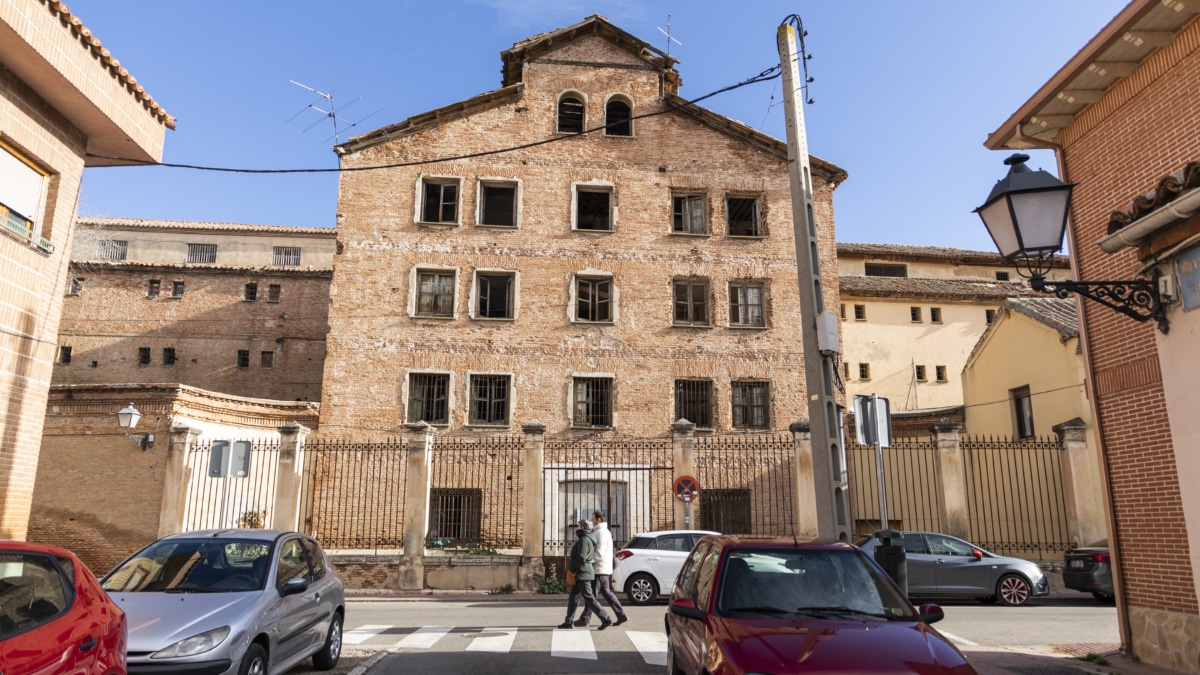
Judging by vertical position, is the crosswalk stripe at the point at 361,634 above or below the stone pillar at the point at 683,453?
below

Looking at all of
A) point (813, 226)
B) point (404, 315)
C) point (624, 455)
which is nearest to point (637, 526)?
point (624, 455)

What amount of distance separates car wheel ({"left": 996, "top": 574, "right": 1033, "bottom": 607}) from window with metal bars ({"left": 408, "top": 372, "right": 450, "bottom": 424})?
15346 millimetres

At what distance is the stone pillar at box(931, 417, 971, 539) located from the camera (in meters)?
19.4

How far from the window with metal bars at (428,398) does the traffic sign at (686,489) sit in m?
8.03

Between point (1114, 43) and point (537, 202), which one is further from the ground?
point (537, 202)

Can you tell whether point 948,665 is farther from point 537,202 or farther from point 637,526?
point 537,202

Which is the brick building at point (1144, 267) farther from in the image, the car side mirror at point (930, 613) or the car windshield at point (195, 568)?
the car windshield at point (195, 568)

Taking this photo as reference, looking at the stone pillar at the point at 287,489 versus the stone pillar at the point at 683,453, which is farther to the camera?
the stone pillar at the point at 683,453

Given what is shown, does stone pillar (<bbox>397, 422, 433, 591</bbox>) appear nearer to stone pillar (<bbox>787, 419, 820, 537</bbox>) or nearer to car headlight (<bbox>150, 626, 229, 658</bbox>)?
stone pillar (<bbox>787, 419, 820, 537</bbox>)

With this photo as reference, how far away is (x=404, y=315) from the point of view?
25.3 metres

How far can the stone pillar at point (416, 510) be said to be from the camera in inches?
741

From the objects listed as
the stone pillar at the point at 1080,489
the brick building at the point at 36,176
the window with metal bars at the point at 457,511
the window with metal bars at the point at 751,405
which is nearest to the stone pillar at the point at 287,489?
the window with metal bars at the point at 457,511

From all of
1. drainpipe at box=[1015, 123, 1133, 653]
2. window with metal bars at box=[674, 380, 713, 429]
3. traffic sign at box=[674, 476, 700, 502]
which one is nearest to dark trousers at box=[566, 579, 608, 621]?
drainpipe at box=[1015, 123, 1133, 653]

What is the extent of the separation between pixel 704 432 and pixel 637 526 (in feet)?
12.6
